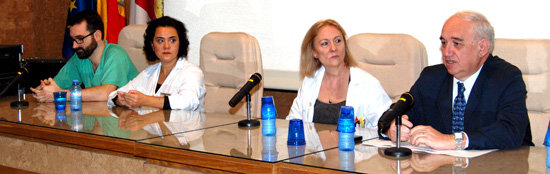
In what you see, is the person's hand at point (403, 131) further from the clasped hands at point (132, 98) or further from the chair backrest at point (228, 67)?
the clasped hands at point (132, 98)

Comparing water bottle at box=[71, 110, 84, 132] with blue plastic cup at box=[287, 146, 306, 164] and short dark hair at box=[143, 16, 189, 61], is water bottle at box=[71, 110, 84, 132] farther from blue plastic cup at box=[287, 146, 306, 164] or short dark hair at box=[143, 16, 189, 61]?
blue plastic cup at box=[287, 146, 306, 164]

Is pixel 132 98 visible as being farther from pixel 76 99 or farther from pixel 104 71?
pixel 104 71

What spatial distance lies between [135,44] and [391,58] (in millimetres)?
2249

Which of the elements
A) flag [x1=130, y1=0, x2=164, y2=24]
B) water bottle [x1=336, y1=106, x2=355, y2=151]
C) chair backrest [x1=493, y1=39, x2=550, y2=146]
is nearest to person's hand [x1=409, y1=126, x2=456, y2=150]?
water bottle [x1=336, y1=106, x2=355, y2=151]

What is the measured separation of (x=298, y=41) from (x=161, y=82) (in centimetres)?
125

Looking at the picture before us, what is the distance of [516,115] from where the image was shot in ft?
7.77

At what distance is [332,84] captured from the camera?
3.41m

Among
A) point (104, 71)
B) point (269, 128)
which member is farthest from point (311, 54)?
point (104, 71)

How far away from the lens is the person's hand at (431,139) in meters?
2.24

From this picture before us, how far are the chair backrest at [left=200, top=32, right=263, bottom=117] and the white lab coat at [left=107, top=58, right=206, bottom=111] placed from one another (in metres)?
0.21

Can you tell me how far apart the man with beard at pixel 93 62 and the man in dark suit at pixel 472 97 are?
237 centimetres

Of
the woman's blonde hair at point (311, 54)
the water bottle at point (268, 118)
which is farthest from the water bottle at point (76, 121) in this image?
the woman's blonde hair at point (311, 54)

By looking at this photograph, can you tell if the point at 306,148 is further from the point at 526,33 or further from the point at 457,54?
the point at 526,33

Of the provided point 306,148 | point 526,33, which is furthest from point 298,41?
point 306,148
